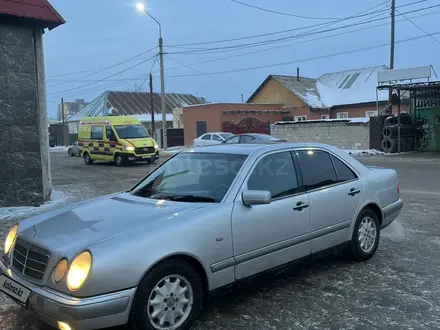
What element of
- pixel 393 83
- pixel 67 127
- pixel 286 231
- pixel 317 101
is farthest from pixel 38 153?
pixel 67 127

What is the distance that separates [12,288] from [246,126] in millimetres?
32807

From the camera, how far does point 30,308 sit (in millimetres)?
3246

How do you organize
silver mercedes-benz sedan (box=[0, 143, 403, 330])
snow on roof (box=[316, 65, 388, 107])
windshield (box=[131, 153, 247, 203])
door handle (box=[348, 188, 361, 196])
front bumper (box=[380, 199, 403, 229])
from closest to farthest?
silver mercedes-benz sedan (box=[0, 143, 403, 330]) → windshield (box=[131, 153, 247, 203]) → door handle (box=[348, 188, 361, 196]) → front bumper (box=[380, 199, 403, 229]) → snow on roof (box=[316, 65, 388, 107])

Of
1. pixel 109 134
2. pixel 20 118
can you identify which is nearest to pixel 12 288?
pixel 20 118

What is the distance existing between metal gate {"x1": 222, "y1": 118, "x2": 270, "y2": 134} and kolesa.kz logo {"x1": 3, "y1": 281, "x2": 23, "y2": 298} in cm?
3139

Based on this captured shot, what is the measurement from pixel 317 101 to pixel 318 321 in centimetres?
3715

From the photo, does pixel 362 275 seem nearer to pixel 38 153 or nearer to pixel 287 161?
pixel 287 161

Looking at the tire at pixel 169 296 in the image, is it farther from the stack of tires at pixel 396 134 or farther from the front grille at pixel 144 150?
the stack of tires at pixel 396 134

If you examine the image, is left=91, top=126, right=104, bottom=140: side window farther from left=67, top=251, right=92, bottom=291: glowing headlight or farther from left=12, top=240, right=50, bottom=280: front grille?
left=67, top=251, right=92, bottom=291: glowing headlight

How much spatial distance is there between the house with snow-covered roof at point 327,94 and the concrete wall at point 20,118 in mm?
30735

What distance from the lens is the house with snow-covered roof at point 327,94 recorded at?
37.6 meters

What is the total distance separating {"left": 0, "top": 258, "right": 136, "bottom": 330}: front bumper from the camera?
3010 mm

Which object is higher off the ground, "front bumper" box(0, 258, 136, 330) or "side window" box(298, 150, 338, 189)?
"side window" box(298, 150, 338, 189)

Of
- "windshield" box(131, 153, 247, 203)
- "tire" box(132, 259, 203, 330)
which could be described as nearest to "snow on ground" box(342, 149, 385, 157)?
"windshield" box(131, 153, 247, 203)
